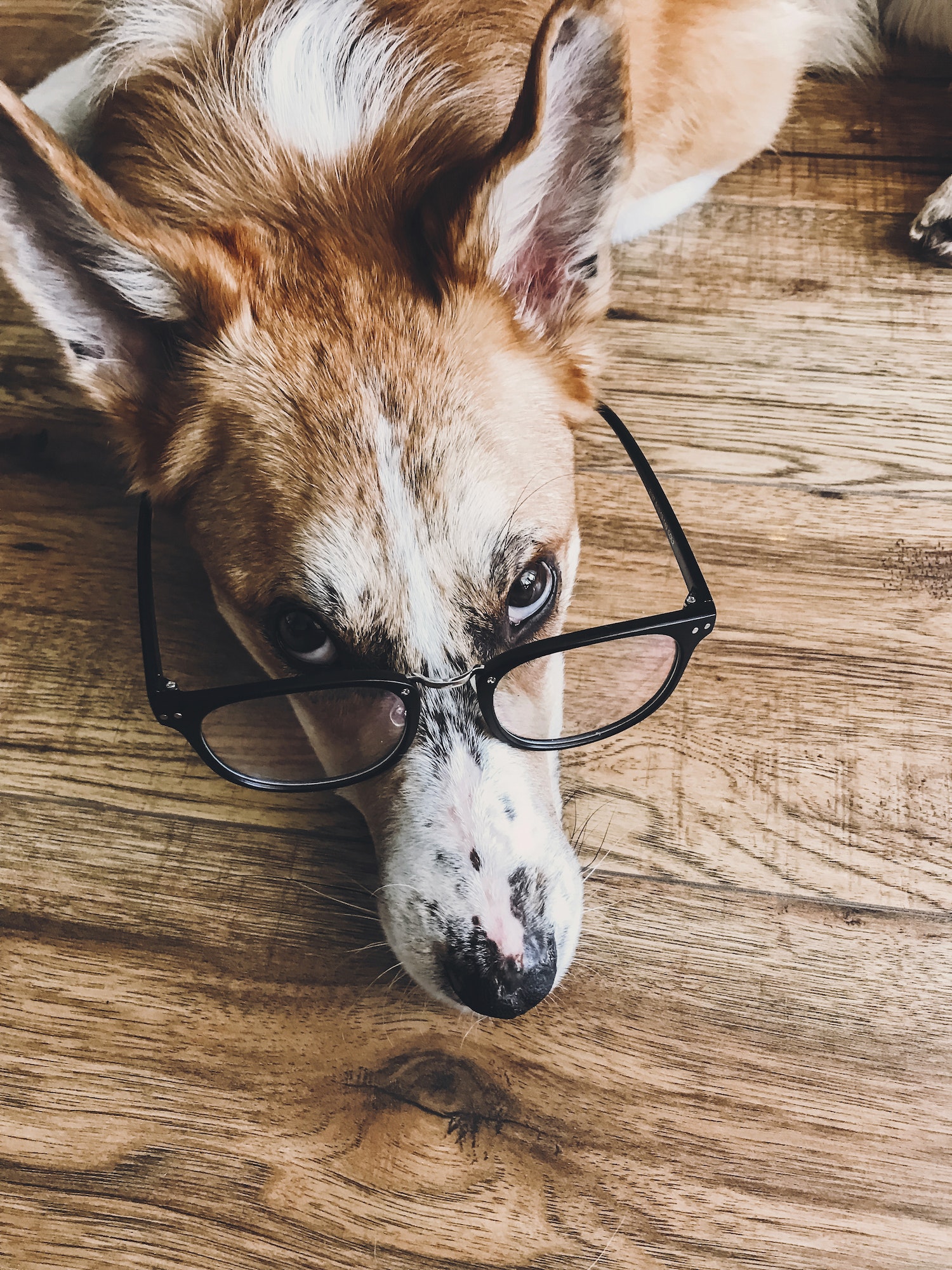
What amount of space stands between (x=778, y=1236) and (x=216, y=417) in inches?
51.3

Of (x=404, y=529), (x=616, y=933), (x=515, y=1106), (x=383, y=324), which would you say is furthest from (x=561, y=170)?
(x=515, y=1106)

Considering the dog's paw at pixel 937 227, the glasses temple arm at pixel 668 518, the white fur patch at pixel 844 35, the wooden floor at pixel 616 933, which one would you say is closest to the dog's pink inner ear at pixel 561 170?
the glasses temple arm at pixel 668 518

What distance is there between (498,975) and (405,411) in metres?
0.68

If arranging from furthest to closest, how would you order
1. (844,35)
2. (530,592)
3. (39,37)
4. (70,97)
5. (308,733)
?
(39,37), (844,35), (70,97), (308,733), (530,592)

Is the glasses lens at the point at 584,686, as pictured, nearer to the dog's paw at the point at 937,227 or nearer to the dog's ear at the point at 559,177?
the dog's ear at the point at 559,177

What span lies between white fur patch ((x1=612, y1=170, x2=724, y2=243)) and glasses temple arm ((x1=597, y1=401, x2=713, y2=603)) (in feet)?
1.33

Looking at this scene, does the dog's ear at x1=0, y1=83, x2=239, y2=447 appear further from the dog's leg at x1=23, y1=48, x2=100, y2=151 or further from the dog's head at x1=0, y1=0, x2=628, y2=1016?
the dog's leg at x1=23, y1=48, x2=100, y2=151

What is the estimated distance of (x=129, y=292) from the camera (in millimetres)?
1045

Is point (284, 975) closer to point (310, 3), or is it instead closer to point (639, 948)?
point (639, 948)

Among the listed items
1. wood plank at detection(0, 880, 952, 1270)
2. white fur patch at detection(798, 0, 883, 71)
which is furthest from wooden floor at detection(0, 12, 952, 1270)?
white fur patch at detection(798, 0, 883, 71)

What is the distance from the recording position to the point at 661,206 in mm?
1625

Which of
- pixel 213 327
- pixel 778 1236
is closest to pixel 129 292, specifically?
pixel 213 327

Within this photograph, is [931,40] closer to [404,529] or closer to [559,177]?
[559,177]

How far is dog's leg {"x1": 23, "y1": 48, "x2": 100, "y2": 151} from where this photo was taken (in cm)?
136
